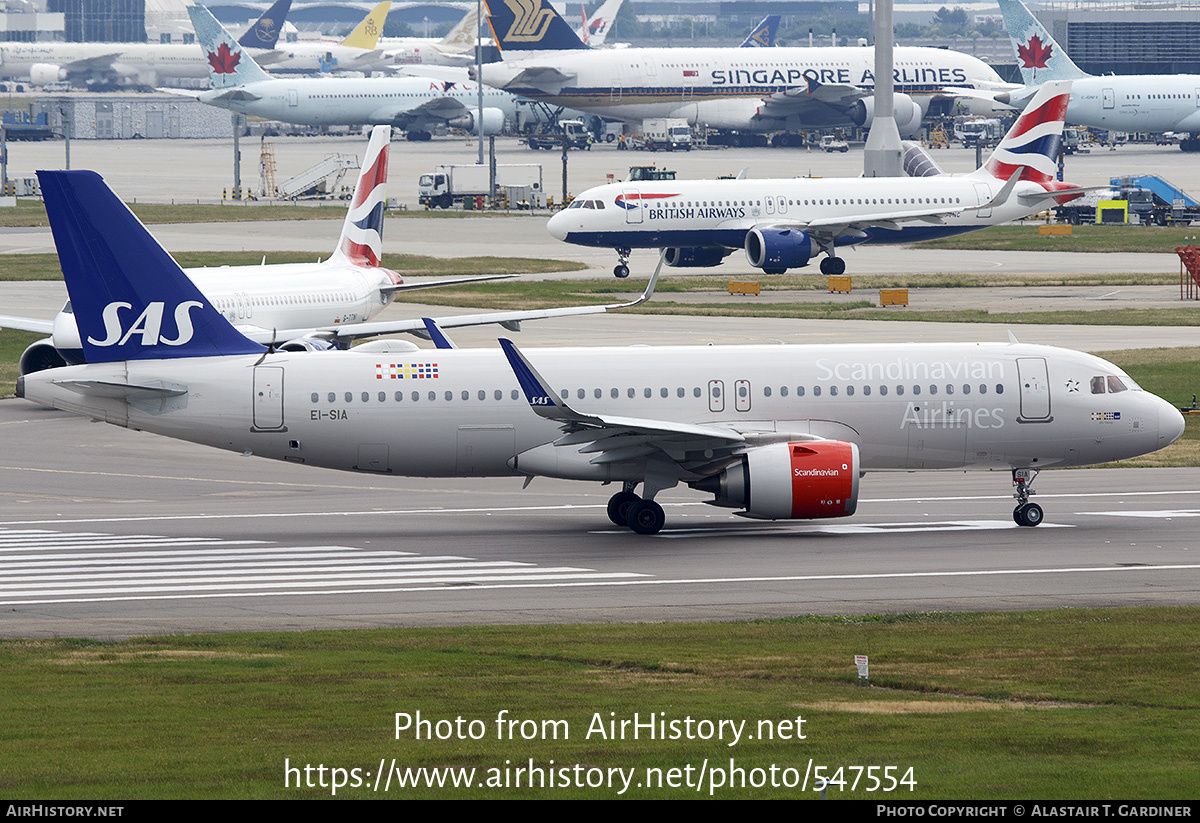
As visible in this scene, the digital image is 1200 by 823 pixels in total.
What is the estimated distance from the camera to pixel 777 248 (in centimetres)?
8031

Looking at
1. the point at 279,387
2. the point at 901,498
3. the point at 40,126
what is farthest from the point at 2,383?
the point at 40,126

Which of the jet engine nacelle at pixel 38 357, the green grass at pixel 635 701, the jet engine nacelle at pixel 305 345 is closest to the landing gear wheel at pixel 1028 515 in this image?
the green grass at pixel 635 701

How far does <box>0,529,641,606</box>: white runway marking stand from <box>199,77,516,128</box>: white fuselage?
14687cm

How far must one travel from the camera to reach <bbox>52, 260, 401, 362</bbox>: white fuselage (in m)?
53.3

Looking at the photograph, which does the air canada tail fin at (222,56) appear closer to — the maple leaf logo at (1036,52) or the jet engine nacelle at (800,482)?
the maple leaf logo at (1036,52)

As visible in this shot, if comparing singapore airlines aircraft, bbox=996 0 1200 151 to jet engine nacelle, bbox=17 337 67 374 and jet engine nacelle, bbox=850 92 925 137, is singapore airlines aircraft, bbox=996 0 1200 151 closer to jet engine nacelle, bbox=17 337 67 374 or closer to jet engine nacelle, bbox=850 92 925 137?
jet engine nacelle, bbox=850 92 925 137

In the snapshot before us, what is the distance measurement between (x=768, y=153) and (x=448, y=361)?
13495 centimetres

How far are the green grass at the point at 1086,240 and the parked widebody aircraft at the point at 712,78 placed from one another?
177ft

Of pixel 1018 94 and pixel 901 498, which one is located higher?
pixel 1018 94

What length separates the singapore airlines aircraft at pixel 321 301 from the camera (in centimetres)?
4988

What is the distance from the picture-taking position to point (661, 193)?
8119 cm

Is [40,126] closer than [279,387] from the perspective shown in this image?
No

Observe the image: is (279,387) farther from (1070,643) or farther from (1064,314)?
(1064,314)

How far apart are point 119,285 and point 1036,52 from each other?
434ft
